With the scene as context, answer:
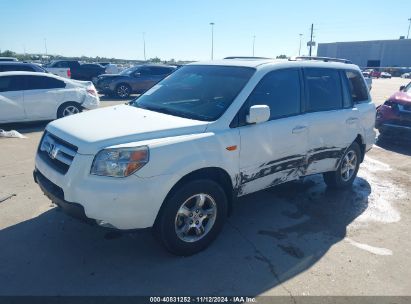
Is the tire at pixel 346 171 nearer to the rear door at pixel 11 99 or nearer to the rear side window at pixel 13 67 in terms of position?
the rear door at pixel 11 99

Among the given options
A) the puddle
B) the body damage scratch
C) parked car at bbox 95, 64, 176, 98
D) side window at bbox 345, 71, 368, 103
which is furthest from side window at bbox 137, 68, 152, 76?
the body damage scratch

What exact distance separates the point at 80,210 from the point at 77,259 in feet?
2.35

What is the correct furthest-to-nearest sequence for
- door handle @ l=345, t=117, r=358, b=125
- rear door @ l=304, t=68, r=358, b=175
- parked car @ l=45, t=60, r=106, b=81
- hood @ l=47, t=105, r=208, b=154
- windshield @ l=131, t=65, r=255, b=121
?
parked car @ l=45, t=60, r=106, b=81 < door handle @ l=345, t=117, r=358, b=125 < rear door @ l=304, t=68, r=358, b=175 < windshield @ l=131, t=65, r=255, b=121 < hood @ l=47, t=105, r=208, b=154

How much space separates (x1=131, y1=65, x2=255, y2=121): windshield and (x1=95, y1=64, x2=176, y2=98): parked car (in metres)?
12.7

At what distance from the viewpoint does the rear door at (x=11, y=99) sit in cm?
898

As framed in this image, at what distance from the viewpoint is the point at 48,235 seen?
3943mm

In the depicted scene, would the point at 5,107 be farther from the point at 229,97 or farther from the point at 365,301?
the point at 365,301

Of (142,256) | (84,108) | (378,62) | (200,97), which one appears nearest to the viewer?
(142,256)

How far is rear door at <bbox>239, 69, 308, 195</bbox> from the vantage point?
3.88 m

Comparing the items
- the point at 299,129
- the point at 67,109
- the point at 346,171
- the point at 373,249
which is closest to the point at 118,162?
the point at 299,129

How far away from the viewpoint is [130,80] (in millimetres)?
17484

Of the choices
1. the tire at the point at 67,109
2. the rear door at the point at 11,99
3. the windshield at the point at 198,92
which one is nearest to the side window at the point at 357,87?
the windshield at the point at 198,92

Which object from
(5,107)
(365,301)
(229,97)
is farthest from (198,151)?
(5,107)

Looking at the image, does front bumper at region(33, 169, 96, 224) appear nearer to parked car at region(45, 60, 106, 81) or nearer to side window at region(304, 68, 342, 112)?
side window at region(304, 68, 342, 112)
